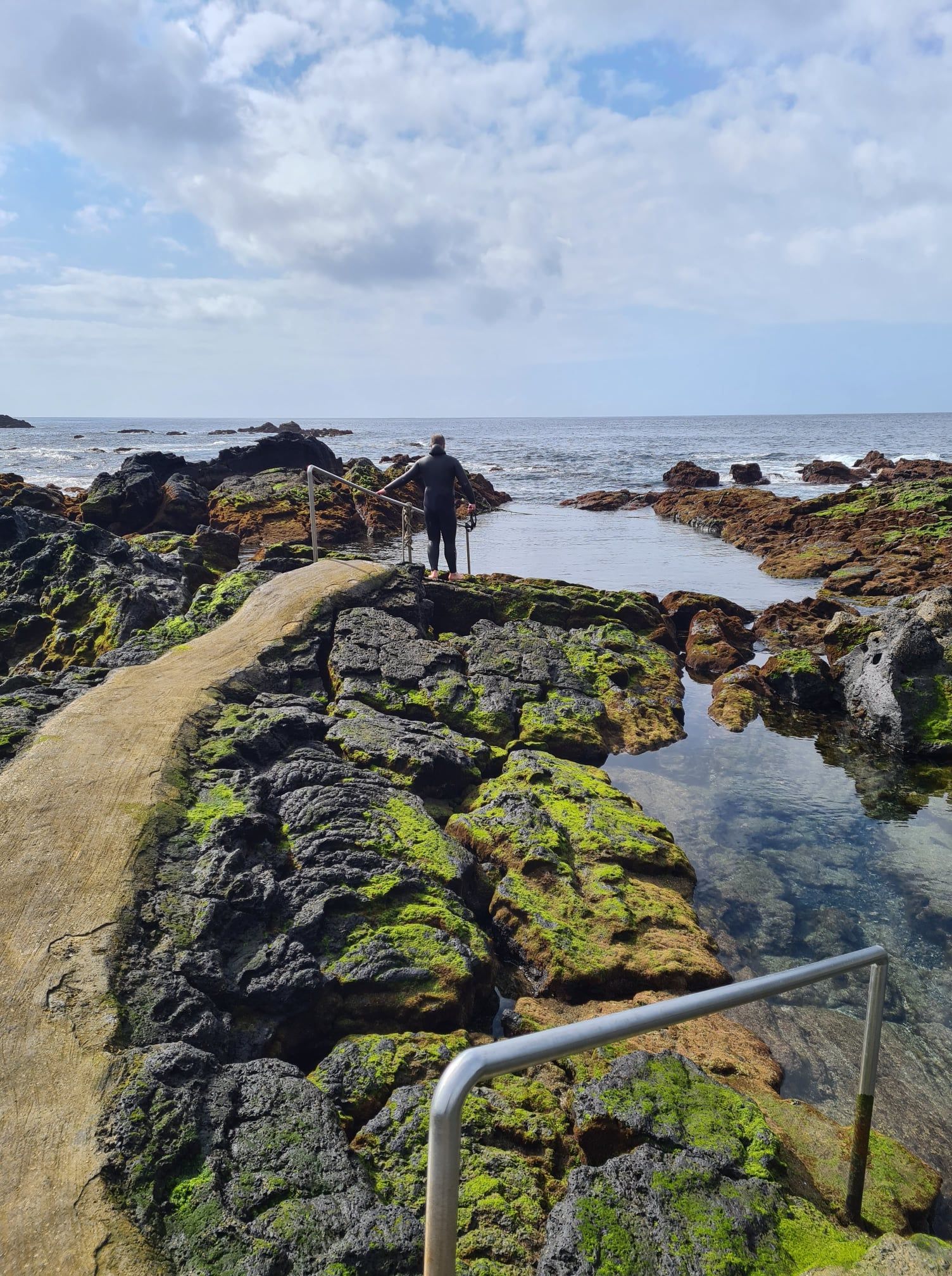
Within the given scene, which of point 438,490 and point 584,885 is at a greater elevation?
point 438,490

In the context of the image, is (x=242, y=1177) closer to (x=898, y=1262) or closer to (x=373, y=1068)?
(x=373, y=1068)

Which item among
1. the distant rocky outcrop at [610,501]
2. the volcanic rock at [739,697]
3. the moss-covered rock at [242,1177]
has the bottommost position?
the volcanic rock at [739,697]

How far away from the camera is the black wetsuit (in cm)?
1082

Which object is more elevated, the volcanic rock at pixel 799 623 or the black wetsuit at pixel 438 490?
the black wetsuit at pixel 438 490

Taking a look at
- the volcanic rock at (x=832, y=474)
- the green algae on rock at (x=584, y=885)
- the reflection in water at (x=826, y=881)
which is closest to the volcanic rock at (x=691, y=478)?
the volcanic rock at (x=832, y=474)

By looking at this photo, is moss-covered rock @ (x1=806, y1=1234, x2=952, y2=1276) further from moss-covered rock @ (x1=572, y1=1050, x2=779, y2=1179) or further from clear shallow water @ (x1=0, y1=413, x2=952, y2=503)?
clear shallow water @ (x1=0, y1=413, x2=952, y2=503)

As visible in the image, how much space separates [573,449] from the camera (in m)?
72.4

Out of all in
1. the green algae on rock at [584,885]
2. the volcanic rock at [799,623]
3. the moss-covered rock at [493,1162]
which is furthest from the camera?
the volcanic rock at [799,623]

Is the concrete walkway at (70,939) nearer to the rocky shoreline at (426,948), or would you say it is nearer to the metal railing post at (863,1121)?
the rocky shoreline at (426,948)

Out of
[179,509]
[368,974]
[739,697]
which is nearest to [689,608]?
[739,697]

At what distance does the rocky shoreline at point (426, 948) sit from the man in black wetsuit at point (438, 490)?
118 centimetres

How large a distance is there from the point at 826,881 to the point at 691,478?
1472 inches

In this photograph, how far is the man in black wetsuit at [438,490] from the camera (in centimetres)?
1081

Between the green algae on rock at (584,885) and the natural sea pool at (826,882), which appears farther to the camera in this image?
the green algae on rock at (584,885)
